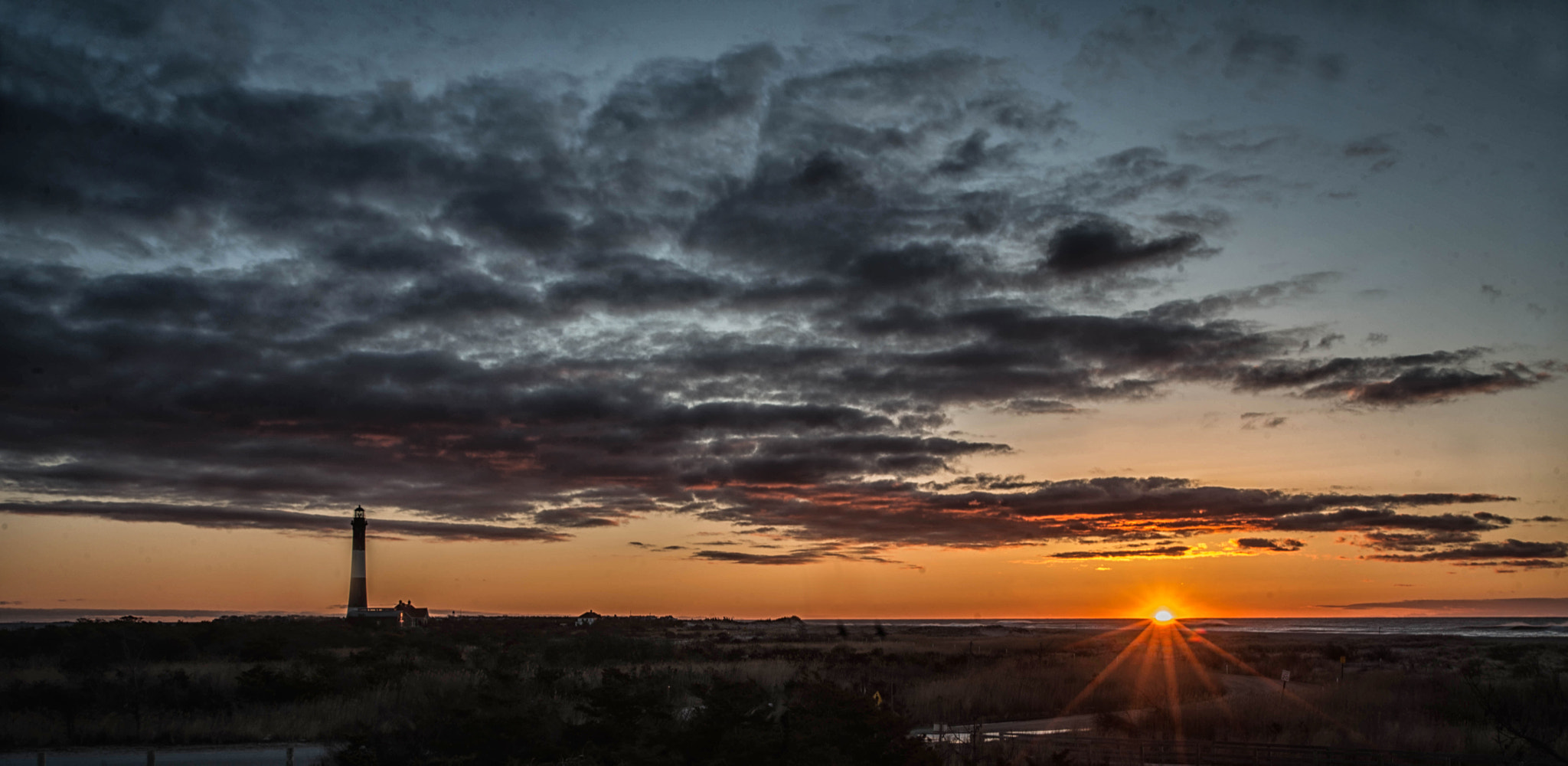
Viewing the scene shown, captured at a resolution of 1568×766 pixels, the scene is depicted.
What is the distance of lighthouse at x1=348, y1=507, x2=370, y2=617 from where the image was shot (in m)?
82.6

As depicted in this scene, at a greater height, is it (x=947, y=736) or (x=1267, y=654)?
(x=947, y=736)

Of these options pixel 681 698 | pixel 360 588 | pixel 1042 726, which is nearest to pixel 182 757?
pixel 681 698

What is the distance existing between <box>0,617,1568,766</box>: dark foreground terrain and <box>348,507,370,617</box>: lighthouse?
23.9 m

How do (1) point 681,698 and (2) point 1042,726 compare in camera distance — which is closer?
(1) point 681,698

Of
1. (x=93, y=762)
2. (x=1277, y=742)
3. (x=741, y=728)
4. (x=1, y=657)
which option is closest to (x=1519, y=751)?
(x=1277, y=742)

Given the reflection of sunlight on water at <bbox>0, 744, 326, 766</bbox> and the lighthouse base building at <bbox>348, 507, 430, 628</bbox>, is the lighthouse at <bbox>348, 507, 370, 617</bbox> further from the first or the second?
the reflection of sunlight on water at <bbox>0, 744, 326, 766</bbox>

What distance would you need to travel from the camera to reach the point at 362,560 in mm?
83875

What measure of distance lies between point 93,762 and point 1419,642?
100545 millimetres

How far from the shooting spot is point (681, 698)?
27.2 meters

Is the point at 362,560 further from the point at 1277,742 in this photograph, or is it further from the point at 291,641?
the point at 1277,742

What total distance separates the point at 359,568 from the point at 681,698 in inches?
2599

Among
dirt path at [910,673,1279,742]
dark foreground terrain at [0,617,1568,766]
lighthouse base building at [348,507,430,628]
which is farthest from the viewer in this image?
lighthouse base building at [348,507,430,628]

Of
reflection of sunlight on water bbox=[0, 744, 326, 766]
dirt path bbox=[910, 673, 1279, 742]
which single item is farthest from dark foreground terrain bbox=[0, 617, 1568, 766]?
reflection of sunlight on water bbox=[0, 744, 326, 766]

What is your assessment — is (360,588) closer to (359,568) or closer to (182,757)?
(359,568)
